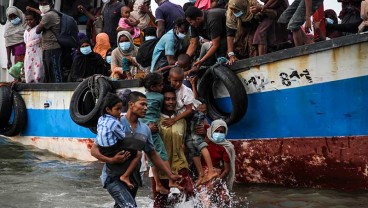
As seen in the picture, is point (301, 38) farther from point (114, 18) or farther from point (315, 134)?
point (114, 18)

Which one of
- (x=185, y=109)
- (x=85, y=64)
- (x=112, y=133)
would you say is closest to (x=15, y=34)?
(x=85, y=64)

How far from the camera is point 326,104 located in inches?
376

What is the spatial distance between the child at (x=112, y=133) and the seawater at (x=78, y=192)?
4.02 feet

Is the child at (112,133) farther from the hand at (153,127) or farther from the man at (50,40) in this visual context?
the man at (50,40)

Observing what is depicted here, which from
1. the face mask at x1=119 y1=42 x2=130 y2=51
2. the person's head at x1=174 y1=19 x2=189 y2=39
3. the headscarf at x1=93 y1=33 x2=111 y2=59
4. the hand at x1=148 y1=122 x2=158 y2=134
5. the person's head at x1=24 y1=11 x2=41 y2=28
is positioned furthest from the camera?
the headscarf at x1=93 y1=33 x2=111 y2=59

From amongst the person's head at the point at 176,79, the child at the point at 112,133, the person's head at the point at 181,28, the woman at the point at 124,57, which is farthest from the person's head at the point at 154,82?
the woman at the point at 124,57

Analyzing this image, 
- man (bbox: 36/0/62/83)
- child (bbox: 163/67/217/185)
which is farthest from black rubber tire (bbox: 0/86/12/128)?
child (bbox: 163/67/217/185)

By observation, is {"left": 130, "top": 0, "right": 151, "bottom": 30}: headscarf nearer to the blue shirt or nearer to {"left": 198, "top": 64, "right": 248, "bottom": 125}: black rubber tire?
the blue shirt

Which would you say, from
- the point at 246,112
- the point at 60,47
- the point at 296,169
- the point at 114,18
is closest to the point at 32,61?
the point at 60,47

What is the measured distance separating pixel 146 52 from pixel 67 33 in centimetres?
221

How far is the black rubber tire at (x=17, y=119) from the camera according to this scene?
14039 millimetres

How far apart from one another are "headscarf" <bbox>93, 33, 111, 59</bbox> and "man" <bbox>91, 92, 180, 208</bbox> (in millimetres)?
6191

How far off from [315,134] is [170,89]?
6.92ft

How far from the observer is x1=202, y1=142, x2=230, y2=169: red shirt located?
8.59 meters
